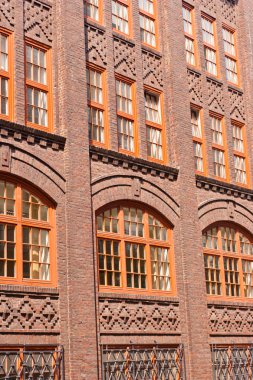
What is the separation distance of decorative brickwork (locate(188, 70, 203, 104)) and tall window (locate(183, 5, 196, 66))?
1.63ft

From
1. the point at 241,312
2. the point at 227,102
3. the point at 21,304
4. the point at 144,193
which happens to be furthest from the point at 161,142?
the point at 21,304

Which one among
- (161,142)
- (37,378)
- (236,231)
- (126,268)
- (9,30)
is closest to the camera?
(37,378)

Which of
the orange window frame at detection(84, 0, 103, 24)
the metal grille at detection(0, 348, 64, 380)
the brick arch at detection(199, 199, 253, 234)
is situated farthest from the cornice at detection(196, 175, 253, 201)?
the metal grille at detection(0, 348, 64, 380)

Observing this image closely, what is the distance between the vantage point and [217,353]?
68.2ft

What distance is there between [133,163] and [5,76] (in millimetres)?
4704

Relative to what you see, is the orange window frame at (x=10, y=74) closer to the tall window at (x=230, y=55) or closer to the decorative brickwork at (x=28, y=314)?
the decorative brickwork at (x=28, y=314)

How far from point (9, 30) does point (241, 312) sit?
11714 mm

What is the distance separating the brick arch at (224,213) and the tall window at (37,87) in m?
6.49

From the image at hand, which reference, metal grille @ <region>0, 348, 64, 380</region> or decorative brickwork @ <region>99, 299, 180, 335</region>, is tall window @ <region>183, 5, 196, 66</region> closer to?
decorative brickwork @ <region>99, 299, 180, 335</region>

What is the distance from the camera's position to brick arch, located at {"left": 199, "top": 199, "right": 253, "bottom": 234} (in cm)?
2180

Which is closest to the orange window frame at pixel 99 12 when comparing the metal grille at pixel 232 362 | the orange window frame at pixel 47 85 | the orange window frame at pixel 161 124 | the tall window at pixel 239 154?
the orange window frame at pixel 47 85

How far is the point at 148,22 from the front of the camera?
2230 cm

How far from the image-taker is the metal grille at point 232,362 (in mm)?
20672

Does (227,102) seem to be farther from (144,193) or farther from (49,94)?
(49,94)
